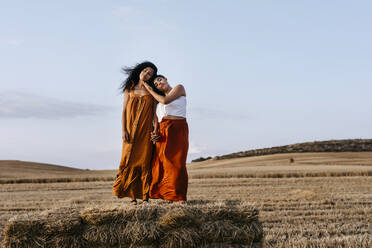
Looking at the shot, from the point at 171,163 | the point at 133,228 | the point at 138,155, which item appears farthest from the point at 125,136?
the point at 133,228

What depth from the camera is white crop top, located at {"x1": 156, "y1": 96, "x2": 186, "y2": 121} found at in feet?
21.7

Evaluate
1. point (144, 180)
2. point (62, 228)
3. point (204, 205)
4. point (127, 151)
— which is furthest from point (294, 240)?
point (62, 228)

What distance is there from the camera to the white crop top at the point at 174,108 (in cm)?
661

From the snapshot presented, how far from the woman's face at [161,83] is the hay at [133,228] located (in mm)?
2111

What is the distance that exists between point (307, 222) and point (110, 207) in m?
4.86

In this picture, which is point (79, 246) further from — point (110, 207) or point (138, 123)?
point (138, 123)

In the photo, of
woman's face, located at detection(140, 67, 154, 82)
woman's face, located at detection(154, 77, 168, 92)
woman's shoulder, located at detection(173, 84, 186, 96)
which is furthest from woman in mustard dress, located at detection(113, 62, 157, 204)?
woman's shoulder, located at detection(173, 84, 186, 96)

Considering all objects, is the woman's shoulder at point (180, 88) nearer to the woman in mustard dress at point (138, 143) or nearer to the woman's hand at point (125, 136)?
the woman in mustard dress at point (138, 143)

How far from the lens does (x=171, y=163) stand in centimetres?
648

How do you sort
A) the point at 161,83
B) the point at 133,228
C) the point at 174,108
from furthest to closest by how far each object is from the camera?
1. the point at 161,83
2. the point at 174,108
3. the point at 133,228

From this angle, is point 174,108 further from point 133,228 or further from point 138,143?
point 133,228

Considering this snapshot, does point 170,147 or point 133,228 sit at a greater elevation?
point 170,147

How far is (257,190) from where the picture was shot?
15273 mm

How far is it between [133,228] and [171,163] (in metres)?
1.47
